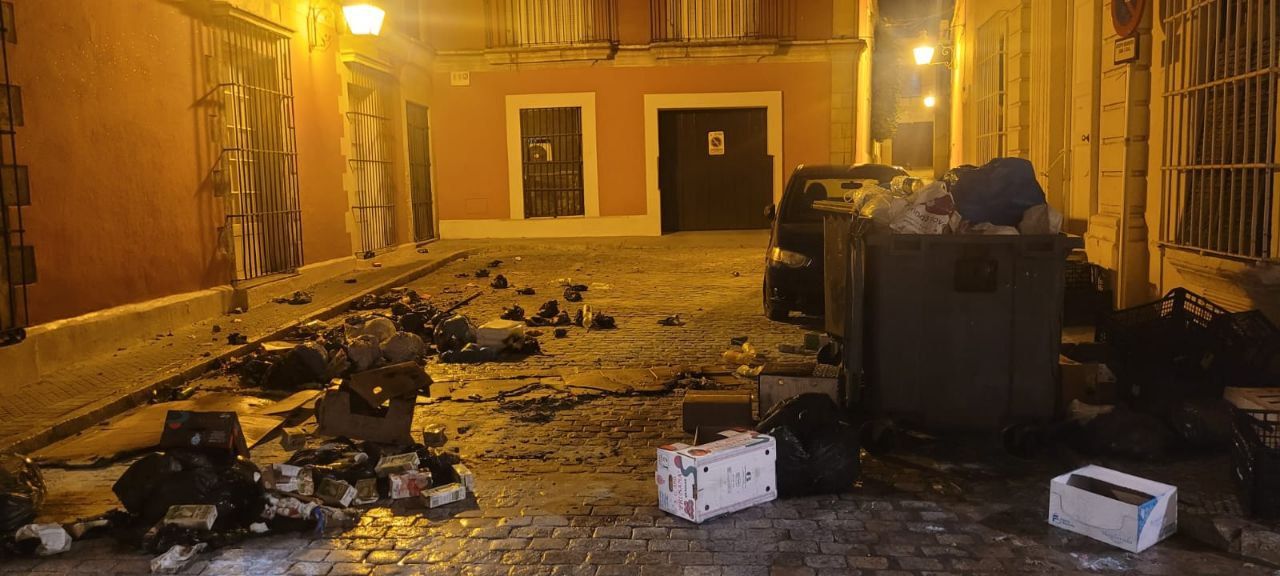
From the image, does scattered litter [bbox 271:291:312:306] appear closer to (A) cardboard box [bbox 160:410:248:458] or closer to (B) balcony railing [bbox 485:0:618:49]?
(A) cardboard box [bbox 160:410:248:458]

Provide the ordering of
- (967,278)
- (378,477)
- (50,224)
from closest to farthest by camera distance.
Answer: (378,477)
(967,278)
(50,224)

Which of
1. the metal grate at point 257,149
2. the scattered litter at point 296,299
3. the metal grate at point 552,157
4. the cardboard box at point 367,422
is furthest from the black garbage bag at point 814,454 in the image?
the metal grate at point 552,157

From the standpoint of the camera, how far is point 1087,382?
19.4 feet

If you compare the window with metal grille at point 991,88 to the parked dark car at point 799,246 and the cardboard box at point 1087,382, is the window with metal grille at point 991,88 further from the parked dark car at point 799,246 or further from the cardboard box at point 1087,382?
the cardboard box at point 1087,382

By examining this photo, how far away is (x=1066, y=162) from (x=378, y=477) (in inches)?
358

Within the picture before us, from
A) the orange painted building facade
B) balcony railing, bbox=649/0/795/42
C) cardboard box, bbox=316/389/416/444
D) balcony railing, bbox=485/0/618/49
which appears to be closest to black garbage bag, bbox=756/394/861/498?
cardboard box, bbox=316/389/416/444

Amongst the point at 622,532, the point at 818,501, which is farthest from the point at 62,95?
the point at 818,501

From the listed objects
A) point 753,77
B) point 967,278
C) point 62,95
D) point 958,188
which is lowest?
point 967,278

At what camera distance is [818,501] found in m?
4.73

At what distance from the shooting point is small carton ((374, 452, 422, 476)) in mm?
4957

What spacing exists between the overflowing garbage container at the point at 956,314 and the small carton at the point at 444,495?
2403 mm

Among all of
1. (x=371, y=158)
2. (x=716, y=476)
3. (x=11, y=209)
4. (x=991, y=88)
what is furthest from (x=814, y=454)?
(x=371, y=158)

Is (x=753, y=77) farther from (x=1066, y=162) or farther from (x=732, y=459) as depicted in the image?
(x=732, y=459)

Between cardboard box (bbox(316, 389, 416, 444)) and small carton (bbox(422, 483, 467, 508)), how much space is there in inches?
38.2
